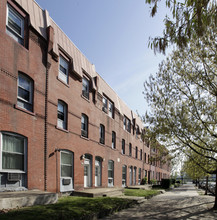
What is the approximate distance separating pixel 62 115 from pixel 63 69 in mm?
3031

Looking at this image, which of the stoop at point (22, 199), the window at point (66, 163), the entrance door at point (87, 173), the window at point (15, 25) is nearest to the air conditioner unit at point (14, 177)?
the stoop at point (22, 199)

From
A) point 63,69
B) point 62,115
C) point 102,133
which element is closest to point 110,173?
point 102,133

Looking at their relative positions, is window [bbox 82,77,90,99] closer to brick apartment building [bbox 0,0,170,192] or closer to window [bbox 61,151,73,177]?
brick apartment building [bbox 0,0,170,192]

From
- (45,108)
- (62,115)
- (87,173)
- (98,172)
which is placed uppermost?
(45,108)

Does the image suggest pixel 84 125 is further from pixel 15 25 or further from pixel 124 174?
pixel 124 174

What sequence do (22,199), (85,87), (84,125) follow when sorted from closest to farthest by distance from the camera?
(22,199) < (84,125) < (85,87)

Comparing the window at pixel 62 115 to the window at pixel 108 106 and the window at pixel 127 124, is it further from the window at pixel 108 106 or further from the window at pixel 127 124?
the window at pixel 127 124

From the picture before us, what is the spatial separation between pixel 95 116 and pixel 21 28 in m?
10.6

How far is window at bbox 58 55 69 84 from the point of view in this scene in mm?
17031

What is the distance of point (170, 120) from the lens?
1482cm

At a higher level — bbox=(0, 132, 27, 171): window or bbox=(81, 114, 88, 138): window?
bbox=(81, 114, 88, 138): window

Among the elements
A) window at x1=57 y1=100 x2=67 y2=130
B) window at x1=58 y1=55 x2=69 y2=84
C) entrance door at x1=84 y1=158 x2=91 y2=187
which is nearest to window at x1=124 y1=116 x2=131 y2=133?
entrance door at x1=84 y1=158 x2=91 y2=187

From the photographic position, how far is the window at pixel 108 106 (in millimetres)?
25442

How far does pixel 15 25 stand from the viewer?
42.3 feet
